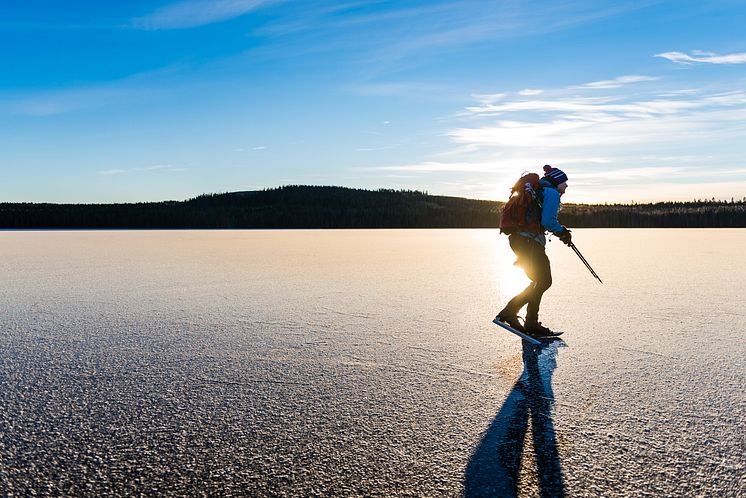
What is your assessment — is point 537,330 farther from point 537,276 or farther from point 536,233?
point 536,233

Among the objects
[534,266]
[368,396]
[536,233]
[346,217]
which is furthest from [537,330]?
[346,217]

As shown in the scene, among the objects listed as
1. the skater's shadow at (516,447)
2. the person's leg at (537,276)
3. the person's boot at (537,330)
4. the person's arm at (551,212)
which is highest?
the person's arm at (551,212)

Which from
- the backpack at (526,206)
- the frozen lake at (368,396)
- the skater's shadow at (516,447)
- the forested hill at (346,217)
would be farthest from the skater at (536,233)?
the forested hill at (346,217)

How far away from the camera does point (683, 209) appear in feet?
220

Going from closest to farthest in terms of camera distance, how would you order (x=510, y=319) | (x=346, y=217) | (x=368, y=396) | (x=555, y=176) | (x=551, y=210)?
(x=368, y=396)
(x=551, y=210)
(x=555, y=176)
(x=510, y=319)
(x=346, y=217)

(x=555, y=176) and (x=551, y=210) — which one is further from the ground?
(x=555, y=176)

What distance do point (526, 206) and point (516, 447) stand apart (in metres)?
3.54

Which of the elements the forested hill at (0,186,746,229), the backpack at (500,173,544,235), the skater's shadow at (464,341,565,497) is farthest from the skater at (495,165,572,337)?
the forested hill at (0,186,746,229)

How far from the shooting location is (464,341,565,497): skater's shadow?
308cm

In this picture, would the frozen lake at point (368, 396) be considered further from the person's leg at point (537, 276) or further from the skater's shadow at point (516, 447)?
the person's leg at point (537, 276)

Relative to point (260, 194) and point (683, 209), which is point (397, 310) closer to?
point (683, 209)

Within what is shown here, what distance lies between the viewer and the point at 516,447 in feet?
11.7

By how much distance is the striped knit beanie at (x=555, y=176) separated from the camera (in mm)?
6488

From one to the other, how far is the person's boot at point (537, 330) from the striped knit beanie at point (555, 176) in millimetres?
1526
